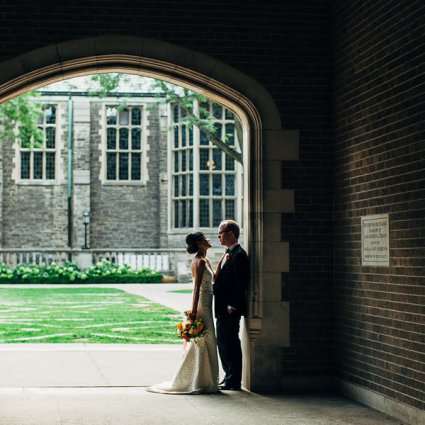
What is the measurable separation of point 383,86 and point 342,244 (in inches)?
69.9

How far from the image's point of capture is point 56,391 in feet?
27.2

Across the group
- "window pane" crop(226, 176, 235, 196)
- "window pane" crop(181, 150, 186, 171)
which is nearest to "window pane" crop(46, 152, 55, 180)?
"window pane" crop(181, 150, 186, 171)

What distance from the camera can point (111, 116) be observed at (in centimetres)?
3316

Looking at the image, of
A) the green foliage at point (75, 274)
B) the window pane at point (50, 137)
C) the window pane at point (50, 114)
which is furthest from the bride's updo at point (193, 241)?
the window pane at point (50, 114)

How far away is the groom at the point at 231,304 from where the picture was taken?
27.8 feet

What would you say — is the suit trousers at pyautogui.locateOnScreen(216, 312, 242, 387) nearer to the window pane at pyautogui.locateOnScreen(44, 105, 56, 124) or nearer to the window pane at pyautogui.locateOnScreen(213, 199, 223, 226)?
the window pane at pyautogui.locateOnScreen(213, 199, 223, 226)

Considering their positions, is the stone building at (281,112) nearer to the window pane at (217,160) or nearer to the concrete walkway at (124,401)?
the concrete walkway at (124,401)

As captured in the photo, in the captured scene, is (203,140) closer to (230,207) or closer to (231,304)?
(230,207)

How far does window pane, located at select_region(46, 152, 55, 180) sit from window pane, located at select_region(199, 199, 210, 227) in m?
6.15

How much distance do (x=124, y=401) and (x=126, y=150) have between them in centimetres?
2567

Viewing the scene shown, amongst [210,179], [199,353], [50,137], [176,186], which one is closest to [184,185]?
[176,186]

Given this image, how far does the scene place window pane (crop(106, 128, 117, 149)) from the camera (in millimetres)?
33000

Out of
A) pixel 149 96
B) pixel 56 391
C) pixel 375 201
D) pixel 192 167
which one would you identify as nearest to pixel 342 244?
pixel 375 201

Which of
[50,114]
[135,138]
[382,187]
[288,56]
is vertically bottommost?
[382,187]
